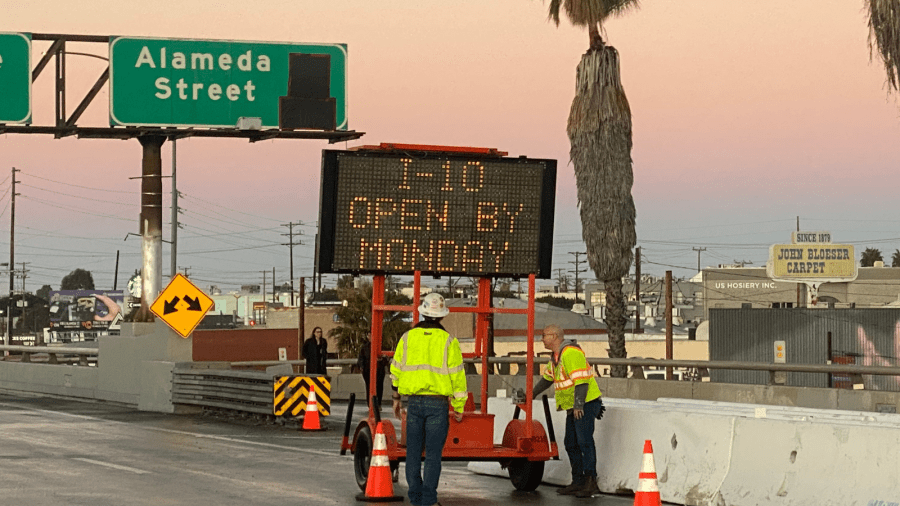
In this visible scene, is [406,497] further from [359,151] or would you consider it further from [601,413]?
[359,151]

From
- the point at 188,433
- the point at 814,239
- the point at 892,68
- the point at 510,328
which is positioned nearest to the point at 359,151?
the point at 892,68

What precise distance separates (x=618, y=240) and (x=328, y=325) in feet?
205

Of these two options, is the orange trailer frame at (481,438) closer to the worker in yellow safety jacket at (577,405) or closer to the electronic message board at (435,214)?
the worker in yellow safety jacket at (577,405)

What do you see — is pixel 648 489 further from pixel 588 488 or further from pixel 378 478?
pixel 378 478

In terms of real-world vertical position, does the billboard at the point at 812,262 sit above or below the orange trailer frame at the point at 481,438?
above

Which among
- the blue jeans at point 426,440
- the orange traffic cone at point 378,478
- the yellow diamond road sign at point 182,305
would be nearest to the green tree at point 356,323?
the yellow diamond road sign at point 182,305

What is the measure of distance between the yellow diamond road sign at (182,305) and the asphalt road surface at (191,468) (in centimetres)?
268

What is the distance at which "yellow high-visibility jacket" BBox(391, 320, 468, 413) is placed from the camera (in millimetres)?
12367

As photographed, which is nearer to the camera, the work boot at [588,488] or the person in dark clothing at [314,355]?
the work boot at [588,488]

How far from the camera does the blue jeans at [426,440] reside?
1240 cm

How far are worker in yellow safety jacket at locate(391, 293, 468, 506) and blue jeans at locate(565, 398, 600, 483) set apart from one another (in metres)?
1.83

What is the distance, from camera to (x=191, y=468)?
1644cm

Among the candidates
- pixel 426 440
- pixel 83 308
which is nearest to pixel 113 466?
pixel 426 440

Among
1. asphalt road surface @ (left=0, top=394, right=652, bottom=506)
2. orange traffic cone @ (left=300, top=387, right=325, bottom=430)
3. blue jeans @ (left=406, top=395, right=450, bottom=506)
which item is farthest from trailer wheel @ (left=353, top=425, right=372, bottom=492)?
orange traffic cone @ (left=300, top=387, right=325, bottom=430)
